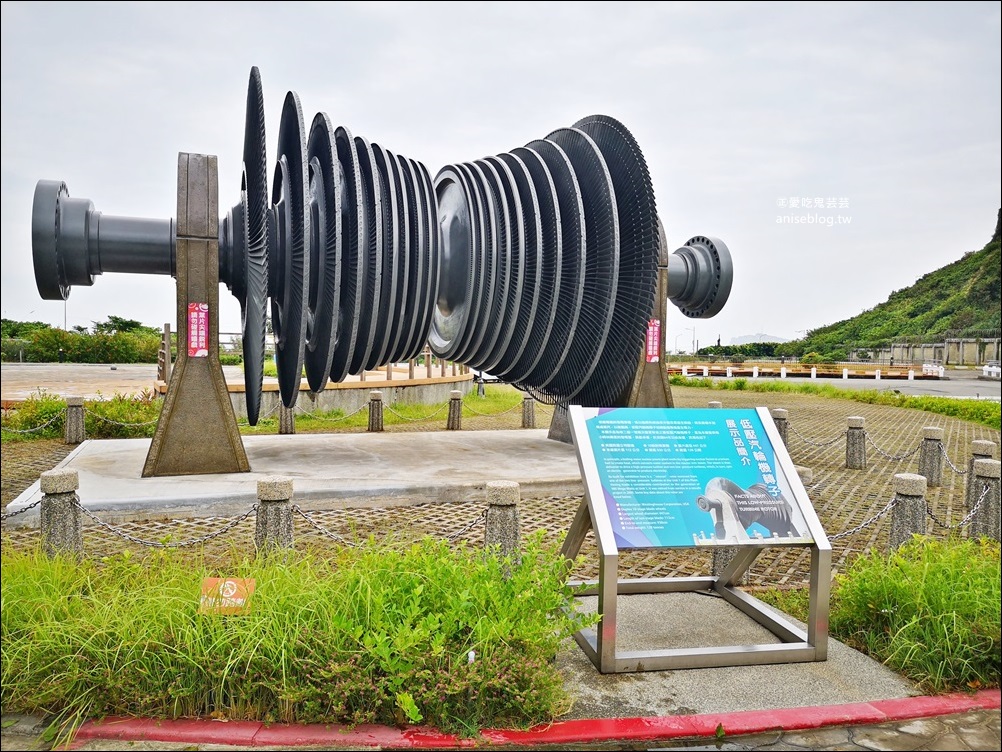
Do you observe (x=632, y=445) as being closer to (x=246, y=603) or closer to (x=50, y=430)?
(x=246, y=603)

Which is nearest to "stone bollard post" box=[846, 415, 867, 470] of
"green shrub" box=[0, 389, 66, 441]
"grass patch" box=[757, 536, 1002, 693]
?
"grass patch" box=[757, 536, 1002, 693]

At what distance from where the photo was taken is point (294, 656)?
2908 millimetres

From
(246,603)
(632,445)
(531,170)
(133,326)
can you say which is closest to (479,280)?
(531,170)

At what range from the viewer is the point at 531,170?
817cm

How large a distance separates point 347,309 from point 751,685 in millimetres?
5206

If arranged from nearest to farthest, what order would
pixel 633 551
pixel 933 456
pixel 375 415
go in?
pixel 633 551
pixel 933 456
pixel 375 415

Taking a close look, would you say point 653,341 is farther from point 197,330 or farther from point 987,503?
point 197,330

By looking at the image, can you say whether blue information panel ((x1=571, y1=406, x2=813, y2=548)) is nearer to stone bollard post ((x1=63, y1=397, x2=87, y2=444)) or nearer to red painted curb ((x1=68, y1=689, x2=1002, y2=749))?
red painted curb ((x1=68, y1=689, x2=1002, y2=749))

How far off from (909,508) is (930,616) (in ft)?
4.76

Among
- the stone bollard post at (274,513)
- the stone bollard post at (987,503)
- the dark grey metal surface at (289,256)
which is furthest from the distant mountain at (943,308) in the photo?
the dark grey metal surface at (289,256)

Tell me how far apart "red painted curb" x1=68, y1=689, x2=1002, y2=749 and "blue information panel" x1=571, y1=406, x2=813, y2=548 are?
0.78 meters

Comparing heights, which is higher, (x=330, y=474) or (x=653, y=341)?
(x=653, y=341)

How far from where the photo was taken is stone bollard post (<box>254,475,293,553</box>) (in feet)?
15.0

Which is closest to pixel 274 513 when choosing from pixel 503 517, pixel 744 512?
pixel 503 517
